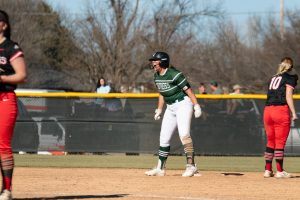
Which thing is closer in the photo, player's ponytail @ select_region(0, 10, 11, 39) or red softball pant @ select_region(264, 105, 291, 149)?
player's ponytail @ select_region(0, 10, 11, 39)

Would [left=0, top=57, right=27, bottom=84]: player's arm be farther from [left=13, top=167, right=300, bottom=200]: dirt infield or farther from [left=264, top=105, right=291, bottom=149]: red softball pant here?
[left=264, top=105, right=291, bottom=149]: red softball pant

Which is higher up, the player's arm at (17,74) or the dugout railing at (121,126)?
the player's arm at (17,74)

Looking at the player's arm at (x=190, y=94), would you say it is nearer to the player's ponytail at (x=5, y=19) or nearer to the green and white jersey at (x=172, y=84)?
the green and white jersey at (x=172, y=84)

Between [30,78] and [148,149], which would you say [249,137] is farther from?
[30,78]

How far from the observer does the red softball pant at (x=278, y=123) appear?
45.1ft

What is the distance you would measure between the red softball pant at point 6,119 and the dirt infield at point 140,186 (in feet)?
3.40

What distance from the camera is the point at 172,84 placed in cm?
1338

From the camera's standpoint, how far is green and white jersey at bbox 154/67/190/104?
43.8 feet

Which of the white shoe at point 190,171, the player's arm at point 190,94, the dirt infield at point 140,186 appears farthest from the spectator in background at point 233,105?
the player's arm at point 190,94

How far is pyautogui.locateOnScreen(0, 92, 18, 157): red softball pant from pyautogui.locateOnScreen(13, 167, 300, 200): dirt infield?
1035mm

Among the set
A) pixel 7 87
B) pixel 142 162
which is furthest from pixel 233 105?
pixel 7 87

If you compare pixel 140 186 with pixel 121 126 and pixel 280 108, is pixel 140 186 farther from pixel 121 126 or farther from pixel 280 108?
pixel 121 126

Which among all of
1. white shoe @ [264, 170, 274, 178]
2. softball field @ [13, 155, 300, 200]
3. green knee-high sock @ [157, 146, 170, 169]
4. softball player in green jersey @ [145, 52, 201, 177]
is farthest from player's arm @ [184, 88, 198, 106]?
white shoe @ [264, 170, 274, 178]

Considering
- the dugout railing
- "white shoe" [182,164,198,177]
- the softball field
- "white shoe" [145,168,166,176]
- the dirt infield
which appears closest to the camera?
the dirt infield
